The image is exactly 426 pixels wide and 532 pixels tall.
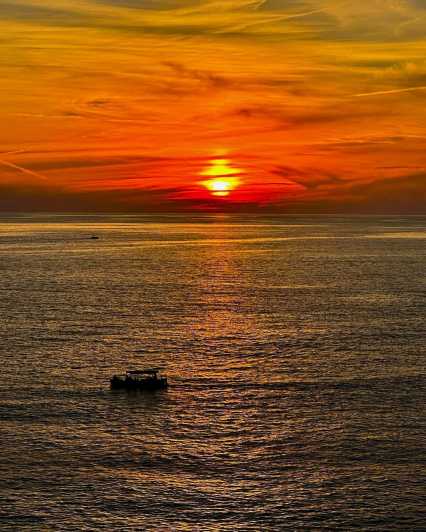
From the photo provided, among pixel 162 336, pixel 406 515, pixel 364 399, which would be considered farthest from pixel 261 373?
pixel 406 515

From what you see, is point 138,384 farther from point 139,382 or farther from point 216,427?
point 216,427

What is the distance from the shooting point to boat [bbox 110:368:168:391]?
93.5 metres

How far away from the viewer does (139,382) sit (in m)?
93.6

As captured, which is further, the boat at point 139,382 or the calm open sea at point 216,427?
the boat at point 139,382

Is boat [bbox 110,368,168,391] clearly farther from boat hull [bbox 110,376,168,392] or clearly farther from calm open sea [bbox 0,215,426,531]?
calm open sea [bbox 0,215,426,531]

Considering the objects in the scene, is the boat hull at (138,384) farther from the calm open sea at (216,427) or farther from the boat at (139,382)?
the calm open sea at (216,427)

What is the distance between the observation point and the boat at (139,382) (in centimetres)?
9350

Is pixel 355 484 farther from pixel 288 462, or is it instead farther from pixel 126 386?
pixel 126 386

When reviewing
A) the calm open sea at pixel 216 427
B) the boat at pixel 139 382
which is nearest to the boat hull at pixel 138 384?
the boat at pixel 139 382

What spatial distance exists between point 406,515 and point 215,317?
3587 inches

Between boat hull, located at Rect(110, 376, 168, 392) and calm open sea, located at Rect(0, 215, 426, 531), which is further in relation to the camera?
boat hull, located at Rect(110, 376, 168, 392)

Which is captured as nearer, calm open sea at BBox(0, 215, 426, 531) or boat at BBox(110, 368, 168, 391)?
calm open sea at BBox(0, 215, 426, 531)

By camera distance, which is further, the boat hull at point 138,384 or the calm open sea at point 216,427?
the boat hull at point 138,384

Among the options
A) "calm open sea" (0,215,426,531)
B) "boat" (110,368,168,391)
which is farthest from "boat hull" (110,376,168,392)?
"calm open sea" (0,215,426,531)
